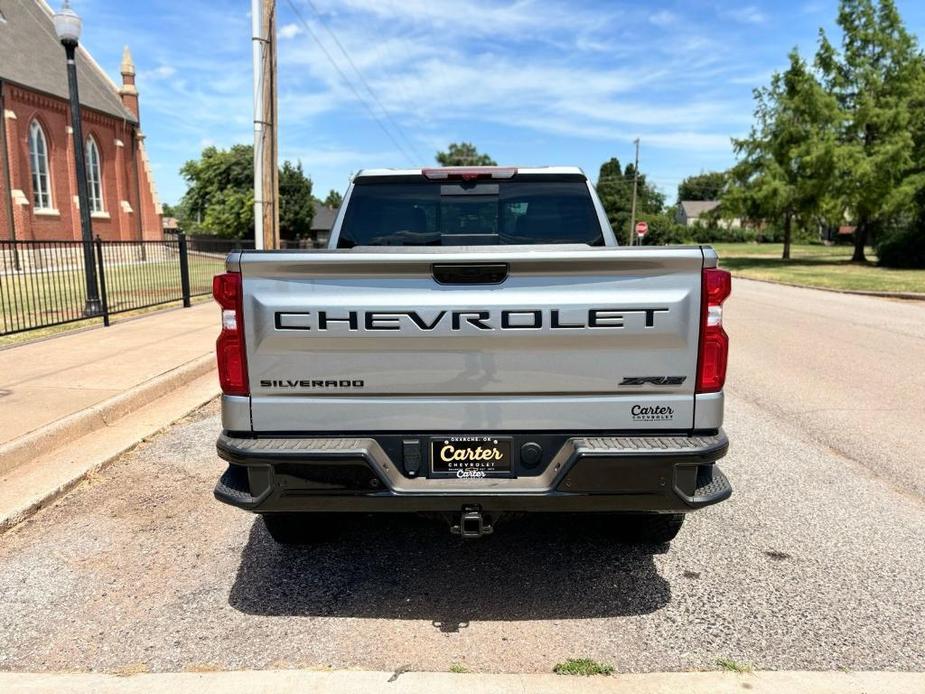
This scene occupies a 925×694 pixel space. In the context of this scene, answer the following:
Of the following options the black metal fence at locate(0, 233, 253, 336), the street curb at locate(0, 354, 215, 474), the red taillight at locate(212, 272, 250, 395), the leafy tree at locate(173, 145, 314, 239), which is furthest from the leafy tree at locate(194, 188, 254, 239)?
the red taillight at locate(212, 272, 250, 395)

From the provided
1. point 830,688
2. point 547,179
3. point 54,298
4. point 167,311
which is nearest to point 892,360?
point 547,179

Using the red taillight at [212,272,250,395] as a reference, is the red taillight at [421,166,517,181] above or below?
above

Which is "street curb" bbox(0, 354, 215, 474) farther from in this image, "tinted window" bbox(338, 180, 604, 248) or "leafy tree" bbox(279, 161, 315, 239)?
"leafy tree" bbox(279, 161, 315, 239)

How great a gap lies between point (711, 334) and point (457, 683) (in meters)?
1.76

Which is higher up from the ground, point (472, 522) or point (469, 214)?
point (469, 214)

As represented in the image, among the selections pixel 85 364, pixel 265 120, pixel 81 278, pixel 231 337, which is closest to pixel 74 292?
pixel 81 278

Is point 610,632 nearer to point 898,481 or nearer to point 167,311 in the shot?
point 898,481

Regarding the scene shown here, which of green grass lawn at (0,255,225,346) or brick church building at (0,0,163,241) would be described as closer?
green grass lawn at (0,255,225,346)

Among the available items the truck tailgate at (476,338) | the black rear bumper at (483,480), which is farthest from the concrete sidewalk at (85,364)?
the truck tailgate at (476,338)

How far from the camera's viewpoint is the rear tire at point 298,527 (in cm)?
371

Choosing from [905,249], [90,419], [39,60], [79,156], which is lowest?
[90,419]

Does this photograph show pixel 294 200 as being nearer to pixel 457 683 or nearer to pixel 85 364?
pixel 85 364

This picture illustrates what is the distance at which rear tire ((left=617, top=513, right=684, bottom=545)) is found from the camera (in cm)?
376

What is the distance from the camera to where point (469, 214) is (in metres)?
4.62
